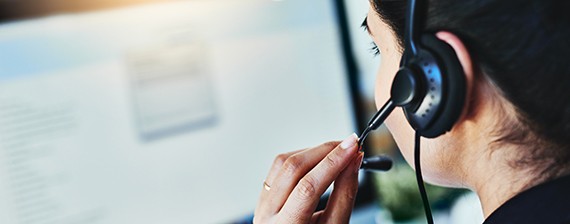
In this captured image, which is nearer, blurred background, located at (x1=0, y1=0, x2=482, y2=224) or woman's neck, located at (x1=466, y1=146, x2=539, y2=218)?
woman's neck, located at (x1=466, y1=146, x2=539, y2=218)

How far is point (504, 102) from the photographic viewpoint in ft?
1.69

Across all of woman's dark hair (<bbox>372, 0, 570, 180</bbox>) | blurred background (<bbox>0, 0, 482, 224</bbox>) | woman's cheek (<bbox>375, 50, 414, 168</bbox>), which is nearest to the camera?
woman's dark hair (<bbox>372, 0, 570, 180</bbox>)

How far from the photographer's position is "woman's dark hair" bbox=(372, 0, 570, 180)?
48cm

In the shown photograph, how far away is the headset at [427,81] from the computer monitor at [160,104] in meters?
0.31

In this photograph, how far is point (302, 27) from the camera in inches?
34.2

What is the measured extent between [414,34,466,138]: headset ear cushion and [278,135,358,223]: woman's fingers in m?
0.15

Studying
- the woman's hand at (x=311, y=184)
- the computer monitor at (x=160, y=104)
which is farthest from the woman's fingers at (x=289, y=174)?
the computer monitor at (x=160, y=104)

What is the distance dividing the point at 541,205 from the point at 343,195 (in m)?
0.21

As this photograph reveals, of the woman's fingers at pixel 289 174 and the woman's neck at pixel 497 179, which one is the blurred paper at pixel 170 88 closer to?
the woman's fingers at pixel 289 174

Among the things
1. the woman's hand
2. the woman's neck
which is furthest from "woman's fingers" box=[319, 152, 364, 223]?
the woman's neck

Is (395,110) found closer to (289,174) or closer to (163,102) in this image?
(289,174)

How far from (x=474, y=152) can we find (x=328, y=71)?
37 cm

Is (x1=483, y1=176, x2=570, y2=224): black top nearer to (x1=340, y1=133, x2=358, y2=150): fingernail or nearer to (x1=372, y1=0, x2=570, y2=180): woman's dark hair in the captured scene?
(x1=372, y1=0, x2=570, y2=180): woman's dark hair

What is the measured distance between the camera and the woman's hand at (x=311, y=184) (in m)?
0.65
